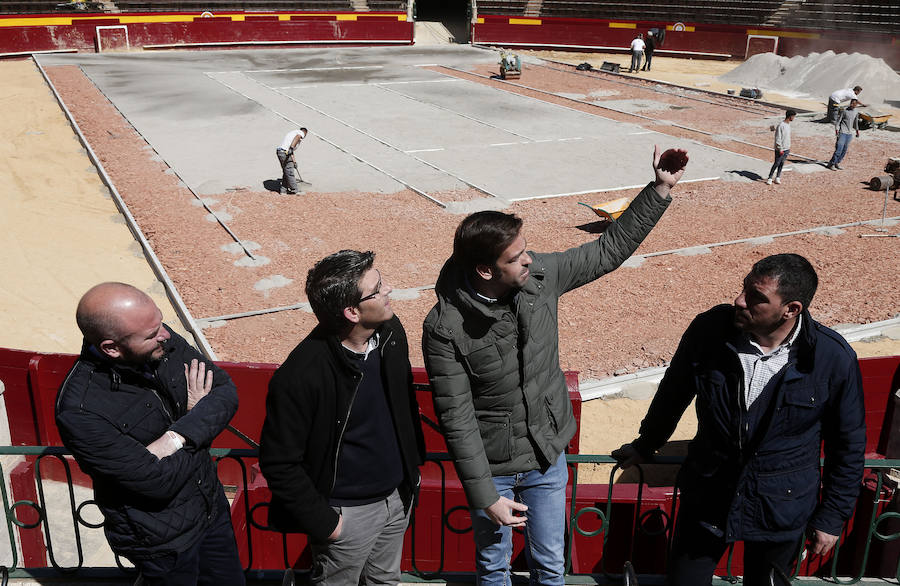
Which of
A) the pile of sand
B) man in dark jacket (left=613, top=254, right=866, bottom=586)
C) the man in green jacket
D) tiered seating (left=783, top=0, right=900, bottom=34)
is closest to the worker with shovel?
the man in green jacket

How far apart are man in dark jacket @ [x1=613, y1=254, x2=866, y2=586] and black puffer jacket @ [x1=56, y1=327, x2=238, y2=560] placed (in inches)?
87.1

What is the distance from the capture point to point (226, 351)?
31.9 feet

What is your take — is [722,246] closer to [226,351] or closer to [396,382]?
[226,351]

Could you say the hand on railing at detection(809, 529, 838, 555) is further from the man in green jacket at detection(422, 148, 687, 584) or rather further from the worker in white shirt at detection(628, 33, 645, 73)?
the worker in white shirt at detection(628, 33, 645, 73)

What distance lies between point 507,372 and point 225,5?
1729 inches

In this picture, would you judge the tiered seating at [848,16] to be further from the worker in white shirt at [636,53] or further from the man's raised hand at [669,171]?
the man's raised hand at [669,171]

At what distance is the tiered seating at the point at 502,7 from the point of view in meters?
44.0

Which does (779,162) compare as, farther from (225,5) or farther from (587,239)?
(225,5)

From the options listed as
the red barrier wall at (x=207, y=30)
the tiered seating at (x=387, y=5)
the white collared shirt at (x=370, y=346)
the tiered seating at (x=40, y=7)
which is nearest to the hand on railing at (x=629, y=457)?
the white collared shirt at (x=370, y=346)

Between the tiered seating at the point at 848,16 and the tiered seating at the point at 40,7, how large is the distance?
35.2 metres

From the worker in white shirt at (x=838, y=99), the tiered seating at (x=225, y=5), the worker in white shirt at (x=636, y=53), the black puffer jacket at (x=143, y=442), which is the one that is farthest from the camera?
the tiered seating at (x=225, y=5)

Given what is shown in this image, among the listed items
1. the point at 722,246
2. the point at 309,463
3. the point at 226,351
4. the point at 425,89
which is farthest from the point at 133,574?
the point at 425,89

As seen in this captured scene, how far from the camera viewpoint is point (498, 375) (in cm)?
342

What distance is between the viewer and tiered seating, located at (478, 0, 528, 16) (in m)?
44.0
